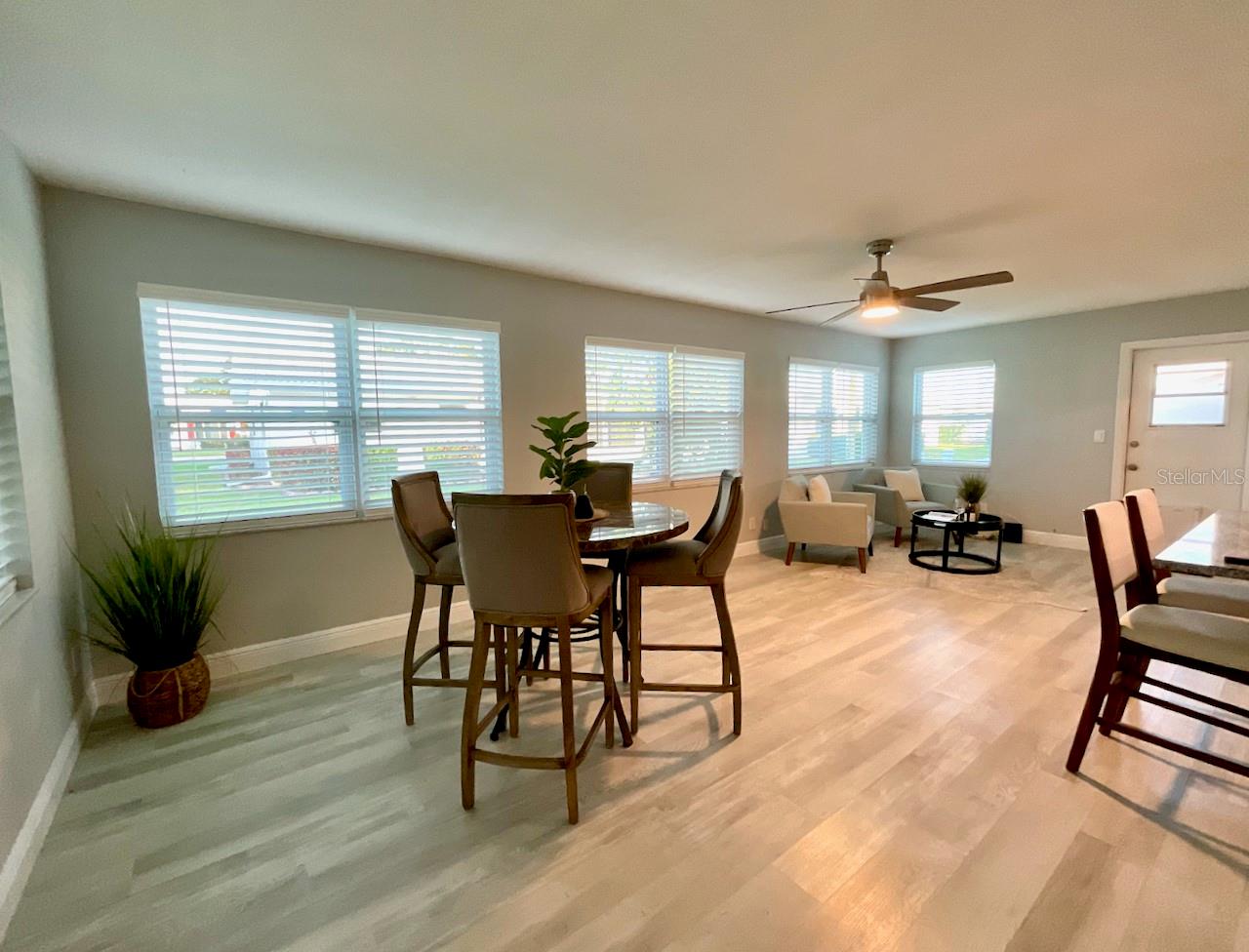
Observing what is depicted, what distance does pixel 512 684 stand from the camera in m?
2.11

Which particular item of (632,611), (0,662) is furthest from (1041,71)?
(0,662)

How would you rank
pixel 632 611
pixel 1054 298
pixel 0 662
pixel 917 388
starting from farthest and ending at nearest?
pixel 917 388
pixel 1054 298
pixel 632 611
pixel 0 662

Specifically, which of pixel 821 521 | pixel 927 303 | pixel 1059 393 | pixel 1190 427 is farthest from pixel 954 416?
pixel 927 303

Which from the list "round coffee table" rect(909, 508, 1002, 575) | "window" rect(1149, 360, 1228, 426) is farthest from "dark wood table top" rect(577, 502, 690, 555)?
"window" rect(1149, 360, 1228, 426)

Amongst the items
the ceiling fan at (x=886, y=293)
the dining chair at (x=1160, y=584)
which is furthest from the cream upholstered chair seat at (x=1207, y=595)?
the ceiling fan at (x=886, y=293)

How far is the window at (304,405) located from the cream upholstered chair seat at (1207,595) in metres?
3.54

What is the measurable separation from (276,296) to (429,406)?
0.97 meters

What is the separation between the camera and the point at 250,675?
281 cm

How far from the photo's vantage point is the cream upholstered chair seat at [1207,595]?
2.15m

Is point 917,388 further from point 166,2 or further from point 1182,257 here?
point 166,2

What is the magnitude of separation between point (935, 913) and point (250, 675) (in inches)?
122

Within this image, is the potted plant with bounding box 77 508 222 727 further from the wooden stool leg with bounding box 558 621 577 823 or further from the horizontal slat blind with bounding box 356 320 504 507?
the wooden stool leg with bounding box 558 621 577 823

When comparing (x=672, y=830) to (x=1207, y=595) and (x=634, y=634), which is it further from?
(x=1207, y=595)

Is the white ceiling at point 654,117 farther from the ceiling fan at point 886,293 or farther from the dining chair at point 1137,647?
the dining chair at point 1137,647
